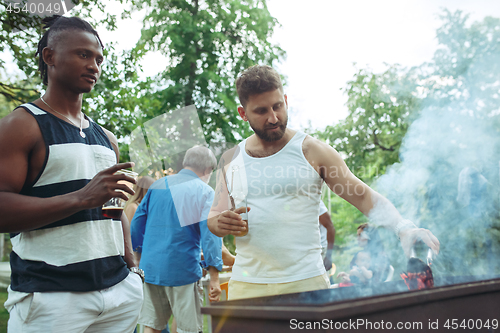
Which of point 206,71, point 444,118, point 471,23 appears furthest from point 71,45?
point 206,71

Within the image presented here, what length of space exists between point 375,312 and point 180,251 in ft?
7.71

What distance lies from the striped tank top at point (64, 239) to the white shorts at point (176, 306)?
1.80 meters

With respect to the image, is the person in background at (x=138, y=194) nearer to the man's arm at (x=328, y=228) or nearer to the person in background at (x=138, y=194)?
the person in background at (x=138, y=194)

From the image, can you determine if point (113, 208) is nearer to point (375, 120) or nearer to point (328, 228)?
point (328, 228)

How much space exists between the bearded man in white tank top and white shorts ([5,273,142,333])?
0.63 metres

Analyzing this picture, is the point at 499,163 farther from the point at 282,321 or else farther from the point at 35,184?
the point at 35,184

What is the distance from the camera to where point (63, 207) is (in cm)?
135

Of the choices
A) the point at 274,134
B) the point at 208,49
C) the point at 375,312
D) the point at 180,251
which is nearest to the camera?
the point at 375,312

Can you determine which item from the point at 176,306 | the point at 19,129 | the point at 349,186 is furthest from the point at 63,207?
the point at 176,306

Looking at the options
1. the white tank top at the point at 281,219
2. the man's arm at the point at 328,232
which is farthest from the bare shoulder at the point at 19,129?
the man's arm at the point at 328,232

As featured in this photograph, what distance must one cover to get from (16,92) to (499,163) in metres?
7.11

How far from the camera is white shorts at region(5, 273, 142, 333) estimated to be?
1.35 meters

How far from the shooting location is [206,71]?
1186 centimetres

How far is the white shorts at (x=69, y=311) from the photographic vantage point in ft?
4.42
